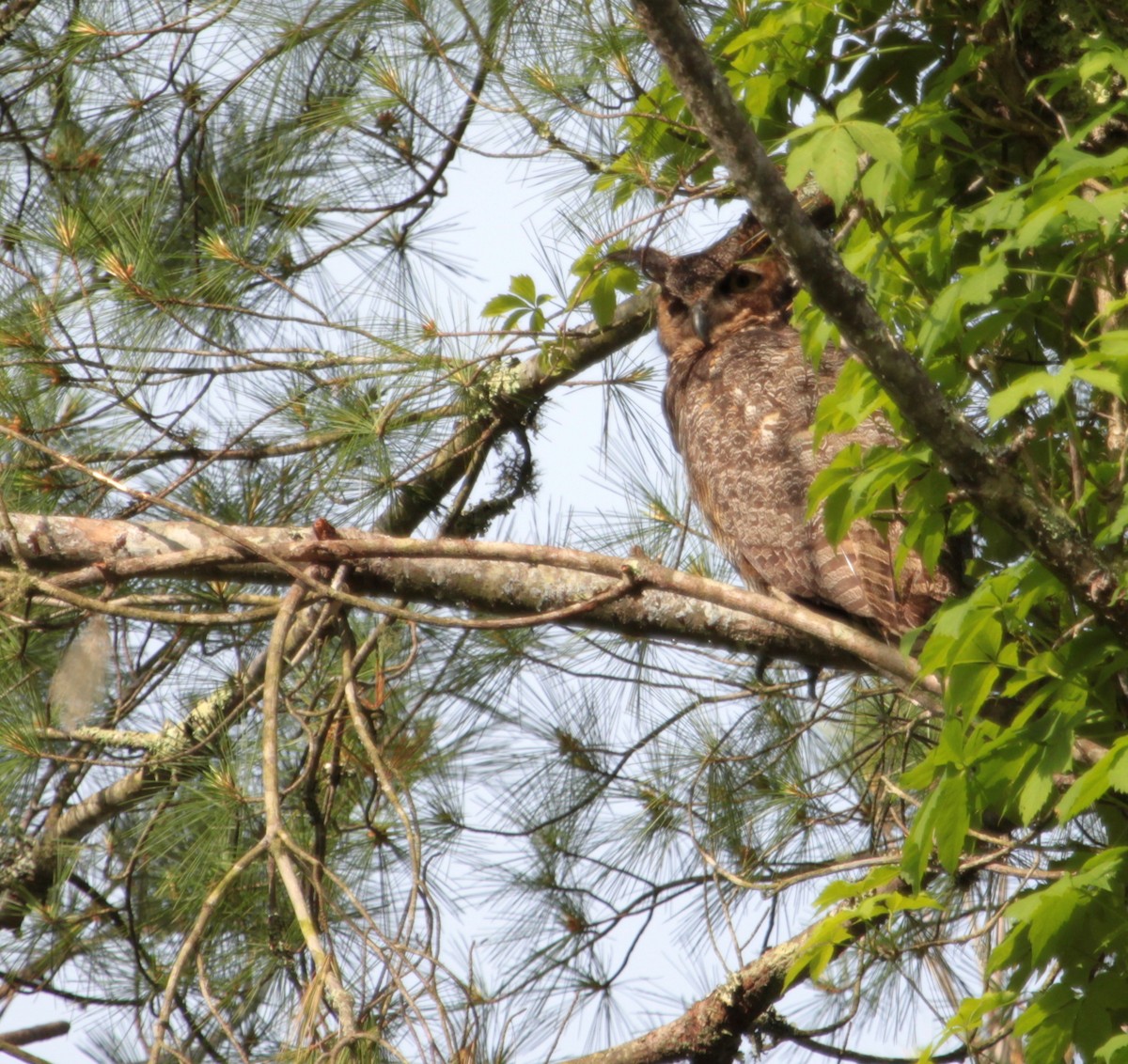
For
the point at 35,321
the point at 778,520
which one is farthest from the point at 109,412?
the point at 778,520

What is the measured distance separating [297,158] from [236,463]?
1.02 m

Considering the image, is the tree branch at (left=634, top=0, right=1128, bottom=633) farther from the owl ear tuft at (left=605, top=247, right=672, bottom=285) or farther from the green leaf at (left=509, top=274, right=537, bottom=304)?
the owl ear tuft at (left=605, top=247, right=672, bottom=285)

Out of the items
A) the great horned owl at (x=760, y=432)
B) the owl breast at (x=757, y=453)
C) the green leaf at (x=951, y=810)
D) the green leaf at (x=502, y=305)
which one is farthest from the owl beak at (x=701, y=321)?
the green leaf at (x=951, y=810)

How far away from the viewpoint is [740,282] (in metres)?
3.95

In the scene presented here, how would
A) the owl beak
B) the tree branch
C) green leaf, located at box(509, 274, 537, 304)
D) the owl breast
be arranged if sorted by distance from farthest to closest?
the owl beak → the owl breast → green leaf, located at box(509, 274, 537, 304) → the tree branch

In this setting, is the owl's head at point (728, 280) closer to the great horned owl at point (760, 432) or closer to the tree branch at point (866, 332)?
the great horned owl at point (760, 432)

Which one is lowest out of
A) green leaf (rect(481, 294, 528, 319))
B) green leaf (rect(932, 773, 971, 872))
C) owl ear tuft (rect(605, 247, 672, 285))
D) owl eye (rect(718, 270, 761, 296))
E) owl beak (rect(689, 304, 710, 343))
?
green leaf (rect(932, 773, 971, 872))

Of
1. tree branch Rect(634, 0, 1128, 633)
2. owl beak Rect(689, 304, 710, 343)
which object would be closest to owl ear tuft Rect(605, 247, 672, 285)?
owl beak Rect(689, 304, 710, 343)

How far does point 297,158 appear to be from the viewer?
3.81 meters

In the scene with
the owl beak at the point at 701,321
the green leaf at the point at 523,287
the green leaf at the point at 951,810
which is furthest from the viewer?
the owl beak at the point at 701,321

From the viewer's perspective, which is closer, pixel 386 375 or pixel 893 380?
pixel 893 380

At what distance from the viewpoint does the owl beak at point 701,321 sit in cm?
384

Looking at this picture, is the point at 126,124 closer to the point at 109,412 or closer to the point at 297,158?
the point at 297,158

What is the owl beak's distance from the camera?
384cm
